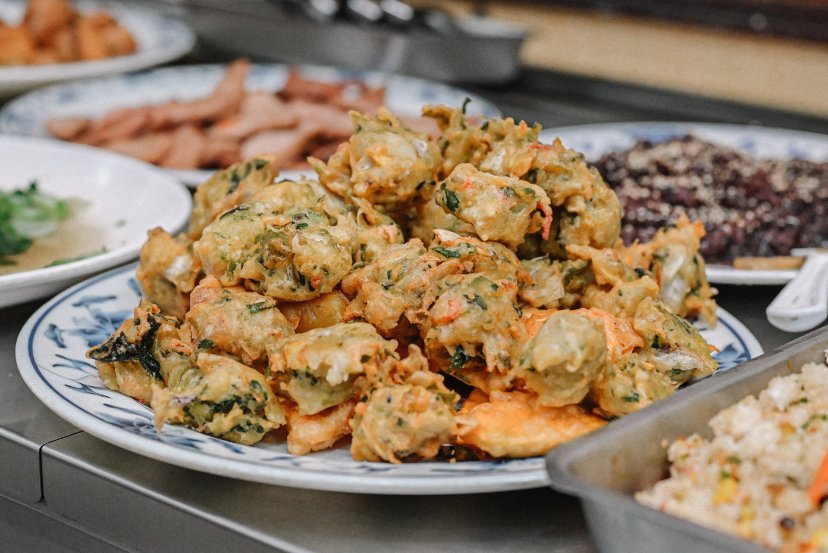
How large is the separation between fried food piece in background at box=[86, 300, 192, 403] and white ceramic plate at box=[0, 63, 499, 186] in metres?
1.72

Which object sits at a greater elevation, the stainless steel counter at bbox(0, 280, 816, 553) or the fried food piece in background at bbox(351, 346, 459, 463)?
the fried food piece in background at bbox(351, 346, 459, 463)

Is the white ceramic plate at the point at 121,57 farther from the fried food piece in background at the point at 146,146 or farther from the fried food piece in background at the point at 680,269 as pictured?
the fried food piece in background at the point at 680,269

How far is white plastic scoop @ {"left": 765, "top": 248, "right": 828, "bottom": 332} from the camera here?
4.99ft

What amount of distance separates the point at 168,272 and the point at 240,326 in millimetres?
292

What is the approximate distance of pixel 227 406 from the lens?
1134mm

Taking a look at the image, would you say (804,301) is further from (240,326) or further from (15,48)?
(15,48)

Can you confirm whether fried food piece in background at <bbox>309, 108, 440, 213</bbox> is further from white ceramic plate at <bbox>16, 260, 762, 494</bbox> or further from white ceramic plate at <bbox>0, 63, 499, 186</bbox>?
white ceramic plate at <bbox>0, 63, 499, 186</bbox>

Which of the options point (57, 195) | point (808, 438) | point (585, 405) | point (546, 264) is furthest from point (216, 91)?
point (808, 438)

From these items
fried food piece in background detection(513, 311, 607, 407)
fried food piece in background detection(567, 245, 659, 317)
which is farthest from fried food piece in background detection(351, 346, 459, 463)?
fried food piece in background detection(567, 245, 659, 317)

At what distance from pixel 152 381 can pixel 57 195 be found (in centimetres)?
120

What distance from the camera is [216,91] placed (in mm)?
3025

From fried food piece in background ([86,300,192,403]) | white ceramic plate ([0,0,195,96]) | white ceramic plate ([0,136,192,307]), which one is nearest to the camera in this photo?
fried food piece in background ([86,300,192,403])

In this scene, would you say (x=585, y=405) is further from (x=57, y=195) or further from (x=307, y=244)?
(x=57, y=195)

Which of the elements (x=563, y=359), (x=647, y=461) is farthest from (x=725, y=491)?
(x=563, y=359)
